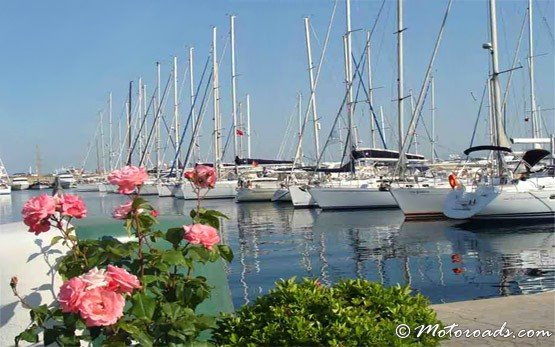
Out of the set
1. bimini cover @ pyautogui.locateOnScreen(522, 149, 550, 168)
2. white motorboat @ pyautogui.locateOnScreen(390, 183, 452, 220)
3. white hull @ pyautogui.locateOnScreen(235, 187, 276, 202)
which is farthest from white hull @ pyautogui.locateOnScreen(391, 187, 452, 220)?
white hull @ pyautogui.locateOnScreen(235, 187, 276, 202)

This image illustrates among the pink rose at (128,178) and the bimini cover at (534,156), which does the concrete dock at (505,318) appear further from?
the bimini cover at (534,156)

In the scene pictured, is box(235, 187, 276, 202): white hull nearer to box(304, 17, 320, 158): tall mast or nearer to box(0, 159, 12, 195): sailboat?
box(304, 17, 320, 158): tall mast

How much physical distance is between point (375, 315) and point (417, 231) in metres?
22.5

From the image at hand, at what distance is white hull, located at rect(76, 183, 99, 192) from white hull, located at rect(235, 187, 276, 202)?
60354 millimetres

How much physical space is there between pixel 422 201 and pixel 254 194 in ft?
72.7

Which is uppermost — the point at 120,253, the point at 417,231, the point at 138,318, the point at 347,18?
the point at 347,18

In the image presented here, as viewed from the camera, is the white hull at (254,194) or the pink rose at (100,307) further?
the white hull at (254,194)

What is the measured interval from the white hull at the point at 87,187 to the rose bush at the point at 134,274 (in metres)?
106

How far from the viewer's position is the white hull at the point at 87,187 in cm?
10855

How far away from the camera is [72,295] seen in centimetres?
303

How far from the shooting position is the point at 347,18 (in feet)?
144

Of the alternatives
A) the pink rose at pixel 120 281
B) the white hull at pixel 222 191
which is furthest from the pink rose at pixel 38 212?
the white hull at pixel 222 191

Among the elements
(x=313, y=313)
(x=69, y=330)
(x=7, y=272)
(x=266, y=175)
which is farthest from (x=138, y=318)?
(x=266, y=175)

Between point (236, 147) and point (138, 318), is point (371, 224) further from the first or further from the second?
point (236, 147)
